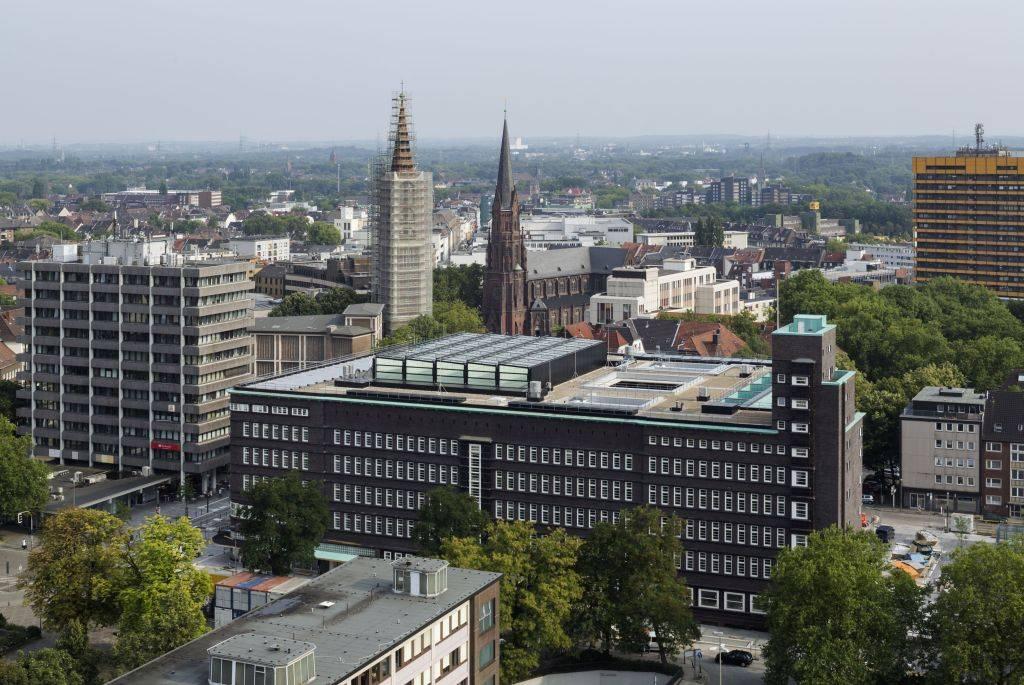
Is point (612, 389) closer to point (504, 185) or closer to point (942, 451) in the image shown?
point (942, 451)

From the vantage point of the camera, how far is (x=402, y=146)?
595 ft

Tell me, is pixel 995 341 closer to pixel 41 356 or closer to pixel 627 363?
pixel 627 363

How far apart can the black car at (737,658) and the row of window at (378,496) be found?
2376cm

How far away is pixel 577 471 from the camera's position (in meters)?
94.1

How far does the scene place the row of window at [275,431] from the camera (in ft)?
334

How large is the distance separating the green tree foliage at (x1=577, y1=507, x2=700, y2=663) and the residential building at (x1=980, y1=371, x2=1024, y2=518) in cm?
4159

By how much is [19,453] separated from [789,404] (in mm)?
57587

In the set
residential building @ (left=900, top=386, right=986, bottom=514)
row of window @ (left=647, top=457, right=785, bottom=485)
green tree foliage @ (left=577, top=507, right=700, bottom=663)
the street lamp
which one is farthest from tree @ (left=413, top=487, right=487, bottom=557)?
residential building @ (left=900, top=386, right=986, bottom=514)

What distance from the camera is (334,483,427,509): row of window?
9862 centimetres

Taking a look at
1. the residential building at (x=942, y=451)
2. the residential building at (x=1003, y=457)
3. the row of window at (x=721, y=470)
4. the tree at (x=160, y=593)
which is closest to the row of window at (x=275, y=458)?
the tree at (x=160, y=593)

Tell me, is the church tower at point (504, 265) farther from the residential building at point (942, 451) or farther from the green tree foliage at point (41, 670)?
the green tree foliage at point (41, 670)

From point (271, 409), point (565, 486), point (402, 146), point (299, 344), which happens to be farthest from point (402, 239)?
point (565, 486)

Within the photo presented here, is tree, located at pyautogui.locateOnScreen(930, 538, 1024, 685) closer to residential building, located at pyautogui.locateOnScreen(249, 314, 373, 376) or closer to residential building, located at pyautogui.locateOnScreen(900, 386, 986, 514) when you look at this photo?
residential building, located at pyautogui.locateOnScreen(900, 386, 986, 514)

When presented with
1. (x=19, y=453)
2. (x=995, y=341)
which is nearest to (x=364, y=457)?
(x=19, y=453)
